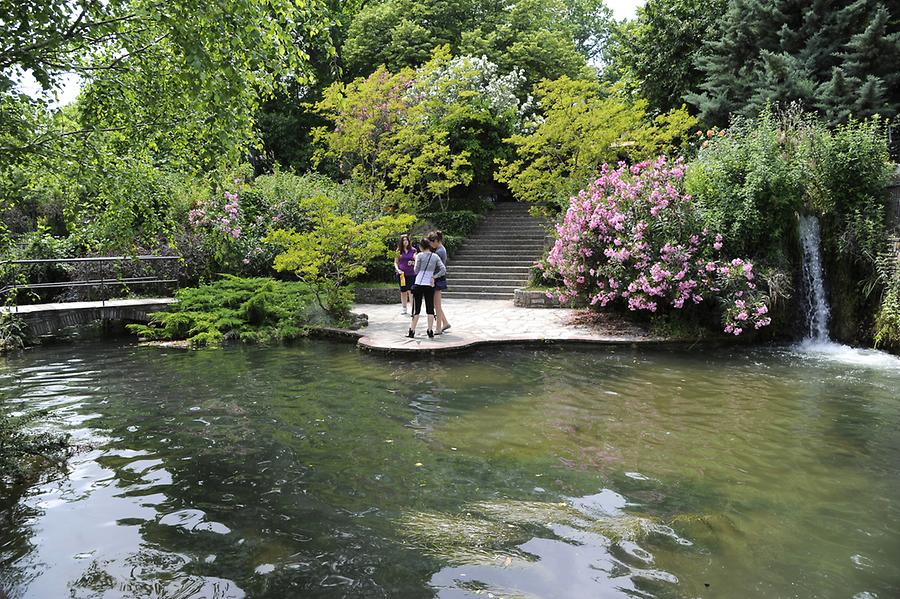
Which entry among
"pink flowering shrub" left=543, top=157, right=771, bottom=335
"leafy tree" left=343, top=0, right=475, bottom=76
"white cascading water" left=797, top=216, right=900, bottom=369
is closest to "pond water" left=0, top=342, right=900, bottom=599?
"white cascading water" left=797, top=216, right=900, bottom=369

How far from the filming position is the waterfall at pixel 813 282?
1041cm

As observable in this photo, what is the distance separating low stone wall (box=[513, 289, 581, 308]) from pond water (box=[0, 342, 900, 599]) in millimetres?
6002

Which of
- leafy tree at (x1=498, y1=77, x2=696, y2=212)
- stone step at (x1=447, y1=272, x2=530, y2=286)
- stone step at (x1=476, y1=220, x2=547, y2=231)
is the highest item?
leafy tree at (x1=498, y1=77, x2=696, y2=212)

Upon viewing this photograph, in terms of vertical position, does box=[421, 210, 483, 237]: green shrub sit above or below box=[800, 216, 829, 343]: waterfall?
above

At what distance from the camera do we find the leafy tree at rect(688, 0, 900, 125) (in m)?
14.5

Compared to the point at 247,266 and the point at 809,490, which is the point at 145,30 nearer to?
the point at 809,490

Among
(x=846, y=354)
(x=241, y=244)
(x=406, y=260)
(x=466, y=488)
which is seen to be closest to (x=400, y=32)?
(x=241, y=244)

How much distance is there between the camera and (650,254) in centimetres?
1047

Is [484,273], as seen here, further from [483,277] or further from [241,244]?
[241,244]

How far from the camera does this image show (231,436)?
5.68 m

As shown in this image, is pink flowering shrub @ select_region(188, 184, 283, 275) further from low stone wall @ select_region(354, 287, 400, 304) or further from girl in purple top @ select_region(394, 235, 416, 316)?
girl in purple top @ select_region(394, 235, 416, 316)

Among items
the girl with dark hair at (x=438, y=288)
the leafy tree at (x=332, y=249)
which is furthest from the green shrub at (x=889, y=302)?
the leafy tree at (x=332, y=249)

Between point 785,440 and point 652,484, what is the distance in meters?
1.78

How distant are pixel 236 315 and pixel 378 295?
489cm
